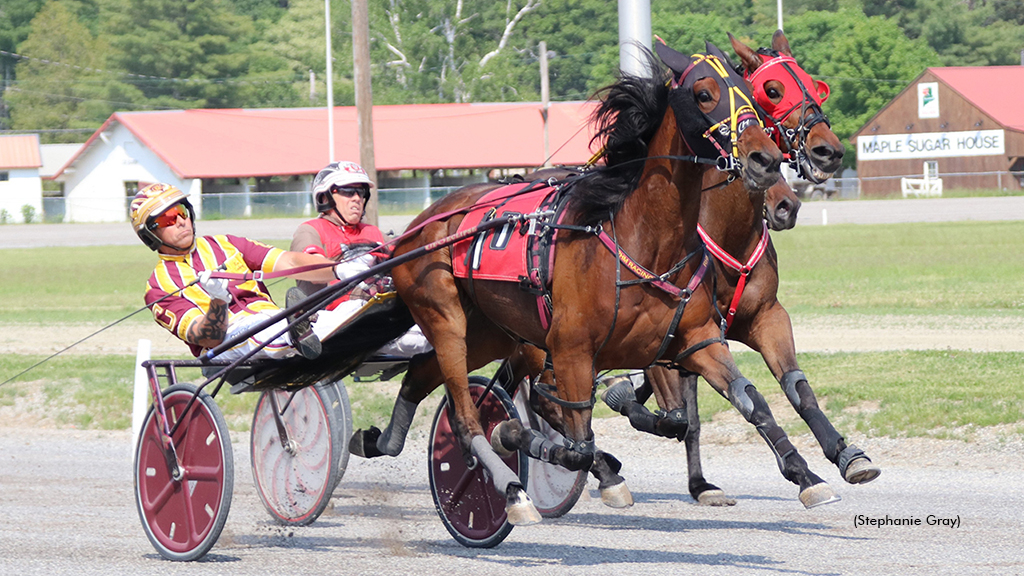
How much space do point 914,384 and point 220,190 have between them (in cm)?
4625

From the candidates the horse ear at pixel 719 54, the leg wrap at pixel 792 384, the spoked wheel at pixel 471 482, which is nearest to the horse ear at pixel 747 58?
the horse ear at pixel 719 54

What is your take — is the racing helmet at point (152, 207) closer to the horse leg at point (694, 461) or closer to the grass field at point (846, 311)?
the horse leg at point (694, 461)

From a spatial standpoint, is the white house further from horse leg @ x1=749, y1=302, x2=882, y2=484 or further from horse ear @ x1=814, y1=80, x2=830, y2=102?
horse leg @ x1=749, y1=302, x2=882, y2=484

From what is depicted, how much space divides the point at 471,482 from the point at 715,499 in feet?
4.63

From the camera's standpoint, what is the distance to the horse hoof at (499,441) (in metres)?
5.58

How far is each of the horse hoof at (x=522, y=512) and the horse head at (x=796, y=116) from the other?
1804mm

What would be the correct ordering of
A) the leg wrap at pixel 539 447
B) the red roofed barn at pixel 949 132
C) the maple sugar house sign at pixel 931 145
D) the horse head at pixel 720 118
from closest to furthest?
the horse head at pixel 720 118 < the leg wrap at pixel 539 447 < the red roofed barn at pixel 949 132 < the maple sugar house sign at pixel 931 145

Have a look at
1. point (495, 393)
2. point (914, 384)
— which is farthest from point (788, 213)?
point (914, 384)

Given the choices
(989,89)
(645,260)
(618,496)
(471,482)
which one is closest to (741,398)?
(645,260)

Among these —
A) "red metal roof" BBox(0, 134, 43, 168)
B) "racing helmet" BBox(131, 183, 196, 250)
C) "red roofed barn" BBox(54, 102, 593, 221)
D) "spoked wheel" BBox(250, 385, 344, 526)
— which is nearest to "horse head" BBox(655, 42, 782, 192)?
"racing helmet" BBox(131, 183, 196, 250)

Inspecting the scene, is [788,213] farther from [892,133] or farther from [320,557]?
[892,133]

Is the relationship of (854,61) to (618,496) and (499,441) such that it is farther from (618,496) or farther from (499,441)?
(618,496)

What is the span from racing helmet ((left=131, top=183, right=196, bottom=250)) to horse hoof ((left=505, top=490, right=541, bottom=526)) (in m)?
2.04

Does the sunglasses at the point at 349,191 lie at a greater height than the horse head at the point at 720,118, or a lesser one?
lesser
